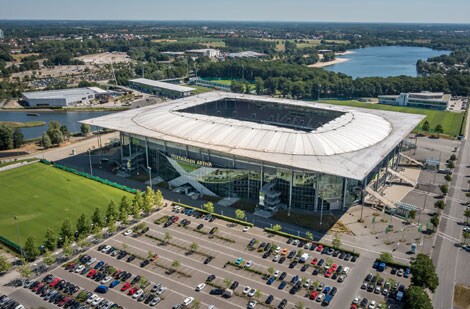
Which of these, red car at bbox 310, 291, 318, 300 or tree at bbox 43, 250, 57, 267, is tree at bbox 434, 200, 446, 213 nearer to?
red car at bbox 310, 291, 318, 300

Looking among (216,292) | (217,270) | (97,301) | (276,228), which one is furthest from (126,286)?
(276,228)

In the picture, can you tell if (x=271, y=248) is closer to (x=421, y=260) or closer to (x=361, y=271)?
(x=361, y=271)

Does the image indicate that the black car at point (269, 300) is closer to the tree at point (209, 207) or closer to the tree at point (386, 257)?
the tree at point (386, 257)

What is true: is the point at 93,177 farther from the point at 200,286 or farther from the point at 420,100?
the point at 420,100

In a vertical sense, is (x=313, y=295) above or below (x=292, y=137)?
below

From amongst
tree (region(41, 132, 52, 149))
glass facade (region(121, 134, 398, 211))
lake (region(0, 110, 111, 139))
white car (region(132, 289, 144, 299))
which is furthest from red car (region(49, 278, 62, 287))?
lake (region(0, 110, 111, 139))

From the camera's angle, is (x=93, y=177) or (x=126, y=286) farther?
(x=93, y=177)

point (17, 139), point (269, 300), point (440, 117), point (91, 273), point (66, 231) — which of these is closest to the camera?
point (269, 300)

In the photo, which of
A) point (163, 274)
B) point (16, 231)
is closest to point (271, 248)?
point (163, 274)

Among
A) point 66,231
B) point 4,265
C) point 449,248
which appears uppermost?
point 66,231
